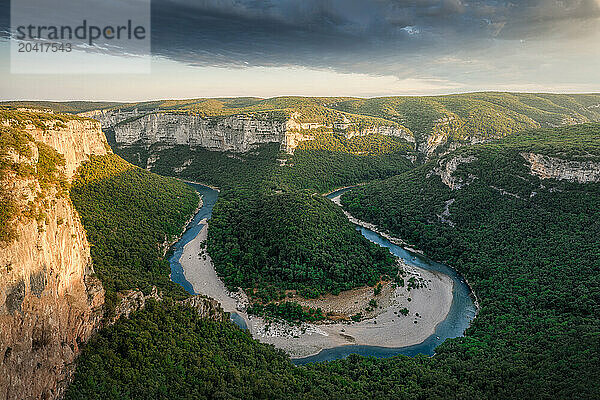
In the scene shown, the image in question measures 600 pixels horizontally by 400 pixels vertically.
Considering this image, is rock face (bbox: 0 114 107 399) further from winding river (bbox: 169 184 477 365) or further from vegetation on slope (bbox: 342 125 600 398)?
vegetation on slope (bbox: 342 125 600 398)

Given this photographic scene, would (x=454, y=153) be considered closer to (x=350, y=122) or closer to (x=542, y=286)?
(x=542, y=286)

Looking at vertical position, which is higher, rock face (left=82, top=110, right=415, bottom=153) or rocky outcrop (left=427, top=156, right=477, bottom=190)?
rock face (left=82, top=110, right=415, bottom=153)

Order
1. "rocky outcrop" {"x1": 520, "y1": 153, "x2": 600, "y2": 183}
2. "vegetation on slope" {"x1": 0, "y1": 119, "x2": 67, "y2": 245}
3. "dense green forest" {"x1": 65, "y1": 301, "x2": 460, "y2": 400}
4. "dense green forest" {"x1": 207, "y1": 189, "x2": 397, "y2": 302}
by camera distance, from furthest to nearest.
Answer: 1. "rocky outcrop" {"x1": 520, "y1": 153, "x2": 600, "y2": 183}
2. "dense green forest" {"x1": 207, "y1": 189, "x2": 397, "y2": 302}
3. "dense green forest" {"x1": 65, "y1": 301, "x2": 460, "y2": 400}
4. "vegetation on slope" {"x1": 0, "y1": 119, "x2": 67, "y2": 245}

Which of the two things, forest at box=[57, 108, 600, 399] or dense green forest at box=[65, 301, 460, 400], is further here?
forest at box=[57, 108, 600, 399]

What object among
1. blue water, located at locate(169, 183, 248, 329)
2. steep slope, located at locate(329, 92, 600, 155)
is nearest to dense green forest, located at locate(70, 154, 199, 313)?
blue water, located at locate(169, 183, 248, 329)

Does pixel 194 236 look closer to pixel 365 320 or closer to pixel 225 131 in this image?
pixel 365 320

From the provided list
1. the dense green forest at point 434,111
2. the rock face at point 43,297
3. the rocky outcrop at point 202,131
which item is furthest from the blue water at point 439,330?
the dense green forest at point 434,111
